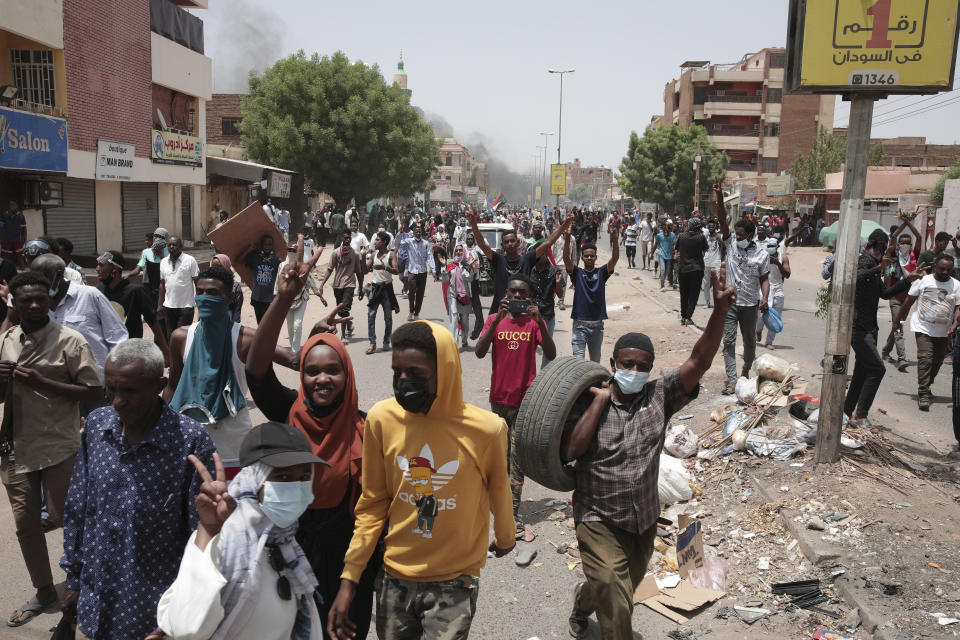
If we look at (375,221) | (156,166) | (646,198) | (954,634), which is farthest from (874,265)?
(646,198)

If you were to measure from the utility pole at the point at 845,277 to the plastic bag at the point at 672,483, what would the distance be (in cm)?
117

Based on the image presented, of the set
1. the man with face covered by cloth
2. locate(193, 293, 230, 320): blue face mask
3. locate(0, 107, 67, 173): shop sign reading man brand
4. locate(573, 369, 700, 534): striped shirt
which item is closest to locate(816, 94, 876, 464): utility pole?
locate(573, 369, 700, 534): striped shirt

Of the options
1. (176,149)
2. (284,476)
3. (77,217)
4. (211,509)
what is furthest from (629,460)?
(176,149)

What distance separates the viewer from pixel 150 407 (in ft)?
9.09

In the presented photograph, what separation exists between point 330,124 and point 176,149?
11551 millimetres

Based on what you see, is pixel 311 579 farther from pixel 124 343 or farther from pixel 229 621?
pixel 124 343

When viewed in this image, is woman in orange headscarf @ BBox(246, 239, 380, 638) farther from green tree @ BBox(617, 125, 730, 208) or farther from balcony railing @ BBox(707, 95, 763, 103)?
balcony railing @ BBox(707, 95, 763, 103)

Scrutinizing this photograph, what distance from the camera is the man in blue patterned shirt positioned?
268 centimetres

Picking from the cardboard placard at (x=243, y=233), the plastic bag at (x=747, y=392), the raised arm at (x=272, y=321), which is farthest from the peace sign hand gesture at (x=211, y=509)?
the plastic bag at (x=747, y=392)

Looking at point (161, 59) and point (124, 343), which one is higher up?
point (161, 59)

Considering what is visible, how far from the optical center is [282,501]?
2.49 metres

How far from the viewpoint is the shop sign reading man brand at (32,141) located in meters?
16.6

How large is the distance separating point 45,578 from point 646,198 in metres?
62.7

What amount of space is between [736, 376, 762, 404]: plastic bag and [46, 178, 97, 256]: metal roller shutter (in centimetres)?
1875
